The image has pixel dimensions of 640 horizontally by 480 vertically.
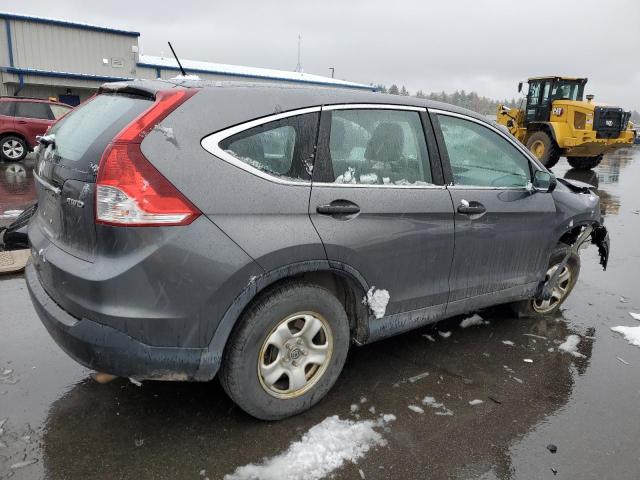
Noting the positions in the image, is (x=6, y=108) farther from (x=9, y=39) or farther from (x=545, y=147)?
(x=545, y=147)

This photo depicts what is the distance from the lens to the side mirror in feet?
12.2

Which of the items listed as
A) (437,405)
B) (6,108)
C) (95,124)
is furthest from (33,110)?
(437,405)

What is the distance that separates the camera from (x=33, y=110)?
1365cm

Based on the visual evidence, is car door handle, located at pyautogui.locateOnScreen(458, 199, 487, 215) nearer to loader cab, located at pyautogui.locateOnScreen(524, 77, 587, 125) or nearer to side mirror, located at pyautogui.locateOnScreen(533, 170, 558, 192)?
side mirror, located at pyautogui.locateOnScreen(533, 170, 558, 192)

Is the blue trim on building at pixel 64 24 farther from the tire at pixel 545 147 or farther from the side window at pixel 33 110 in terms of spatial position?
the tire at pixel 545 147

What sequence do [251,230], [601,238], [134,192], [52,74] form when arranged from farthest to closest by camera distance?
[52,74]
[601,238]
[251,230]
[134,192]

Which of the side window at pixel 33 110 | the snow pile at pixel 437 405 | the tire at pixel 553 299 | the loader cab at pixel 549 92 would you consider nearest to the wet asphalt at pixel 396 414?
the snow pile at pixel 437 405

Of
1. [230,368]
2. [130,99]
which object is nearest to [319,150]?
[130,99]

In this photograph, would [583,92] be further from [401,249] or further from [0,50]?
[0,50]

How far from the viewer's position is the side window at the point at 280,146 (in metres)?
2.41

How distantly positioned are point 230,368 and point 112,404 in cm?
89

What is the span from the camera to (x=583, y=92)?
16984 millimetres

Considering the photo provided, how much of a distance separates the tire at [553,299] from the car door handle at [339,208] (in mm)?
2224

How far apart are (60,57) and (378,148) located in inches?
967
